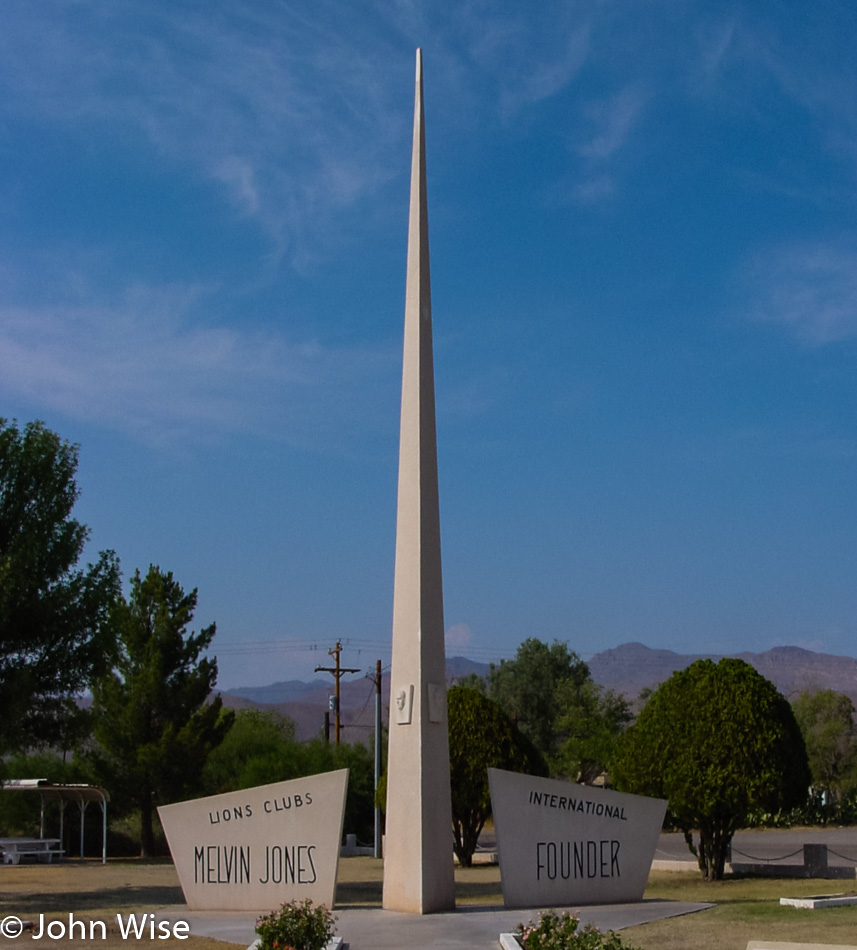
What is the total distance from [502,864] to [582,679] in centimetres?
5402

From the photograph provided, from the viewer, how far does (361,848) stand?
35.6 meters

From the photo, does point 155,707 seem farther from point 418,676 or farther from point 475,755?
point 418,676

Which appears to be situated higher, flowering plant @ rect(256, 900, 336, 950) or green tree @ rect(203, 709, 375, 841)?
flowering plant @ rect(256, 900, 336, 950)

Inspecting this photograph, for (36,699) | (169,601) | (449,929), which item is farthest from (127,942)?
(169,601)

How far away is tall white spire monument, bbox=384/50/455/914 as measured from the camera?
14008 millimetres

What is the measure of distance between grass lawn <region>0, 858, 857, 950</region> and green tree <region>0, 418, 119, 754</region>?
3.10m

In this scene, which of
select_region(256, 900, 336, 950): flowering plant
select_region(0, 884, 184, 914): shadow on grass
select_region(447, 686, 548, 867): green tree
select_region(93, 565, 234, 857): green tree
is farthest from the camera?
select_region(93, 565, 234, 857): green tree

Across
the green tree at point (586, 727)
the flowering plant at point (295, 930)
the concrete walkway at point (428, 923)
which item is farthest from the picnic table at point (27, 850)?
the flowering plant at point (295, 930)

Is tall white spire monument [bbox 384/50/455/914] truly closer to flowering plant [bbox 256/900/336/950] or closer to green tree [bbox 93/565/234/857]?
flowering plant [bbox 256/900/336/950]

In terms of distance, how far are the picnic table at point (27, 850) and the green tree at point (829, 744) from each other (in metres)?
38.7

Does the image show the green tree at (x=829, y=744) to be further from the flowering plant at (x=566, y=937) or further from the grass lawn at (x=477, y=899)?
the flowering plant at (x=566, y=937)

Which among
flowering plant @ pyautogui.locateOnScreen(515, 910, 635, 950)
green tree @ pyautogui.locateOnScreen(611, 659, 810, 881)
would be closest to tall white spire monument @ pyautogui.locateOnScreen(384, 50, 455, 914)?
flowering plant @ pyautogui.locateOnScreen(515, 910, 635, 950)

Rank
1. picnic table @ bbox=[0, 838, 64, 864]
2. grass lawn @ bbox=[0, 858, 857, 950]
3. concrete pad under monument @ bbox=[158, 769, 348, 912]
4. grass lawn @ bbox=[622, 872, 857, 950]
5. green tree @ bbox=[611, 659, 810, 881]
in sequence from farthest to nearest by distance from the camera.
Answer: picnic table @ bbox=[0, 838, 64, 864] < green tree @ bbox=[611, 659, 810, 881] < concrete pad under monument @ bbox=[158, 769, 348, 912] < grass lawn @ bbox=[0, 858, 857, 950] < grass lawn @ bbox=[622, 872, 857, 950]

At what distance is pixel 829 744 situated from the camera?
58.8 meters
